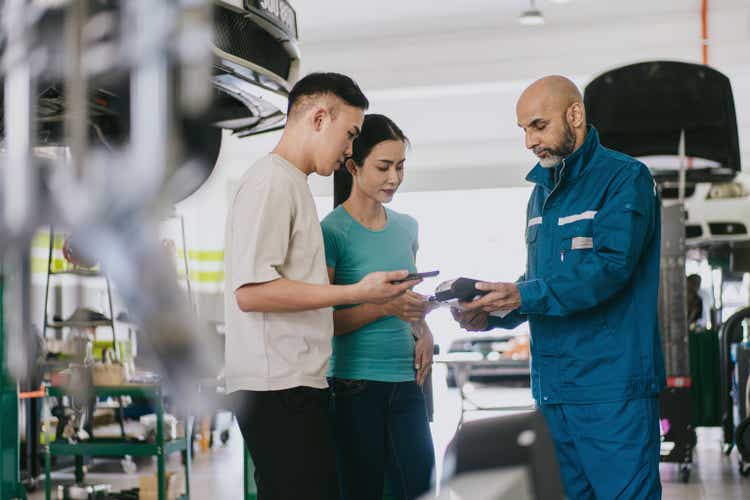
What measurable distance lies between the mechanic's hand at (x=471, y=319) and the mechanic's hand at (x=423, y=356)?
0.10 m

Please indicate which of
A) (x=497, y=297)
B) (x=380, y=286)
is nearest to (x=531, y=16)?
(x=497, y=297)

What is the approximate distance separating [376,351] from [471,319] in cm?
29

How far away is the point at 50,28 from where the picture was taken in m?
0.37

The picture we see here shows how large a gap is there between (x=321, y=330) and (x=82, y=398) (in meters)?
1.29

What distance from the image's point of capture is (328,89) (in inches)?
67.9

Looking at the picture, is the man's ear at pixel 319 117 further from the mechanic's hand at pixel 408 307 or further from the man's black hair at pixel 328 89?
the mechanic's hand at pixel 408 307

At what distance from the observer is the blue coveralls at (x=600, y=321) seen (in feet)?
6.53

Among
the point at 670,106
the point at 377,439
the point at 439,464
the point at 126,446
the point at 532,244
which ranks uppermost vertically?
the point at 670,106

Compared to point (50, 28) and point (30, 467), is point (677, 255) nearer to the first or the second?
point (30, 467)

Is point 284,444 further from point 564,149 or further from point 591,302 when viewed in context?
point 564,149

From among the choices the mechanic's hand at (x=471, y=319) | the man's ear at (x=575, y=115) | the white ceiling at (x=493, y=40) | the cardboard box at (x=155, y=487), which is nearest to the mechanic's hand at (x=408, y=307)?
the mechanic's hand at (x=471, y=319)

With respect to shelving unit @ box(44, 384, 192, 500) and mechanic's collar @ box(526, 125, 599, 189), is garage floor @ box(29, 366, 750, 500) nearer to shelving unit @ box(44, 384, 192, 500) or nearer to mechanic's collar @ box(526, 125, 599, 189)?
shelving unit @ box(44, 384, 192, 500)

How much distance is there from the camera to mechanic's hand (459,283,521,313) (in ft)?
6.63

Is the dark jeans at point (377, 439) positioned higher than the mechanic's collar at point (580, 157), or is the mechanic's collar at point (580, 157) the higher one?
the mechanic's collar at point (580, 157)
